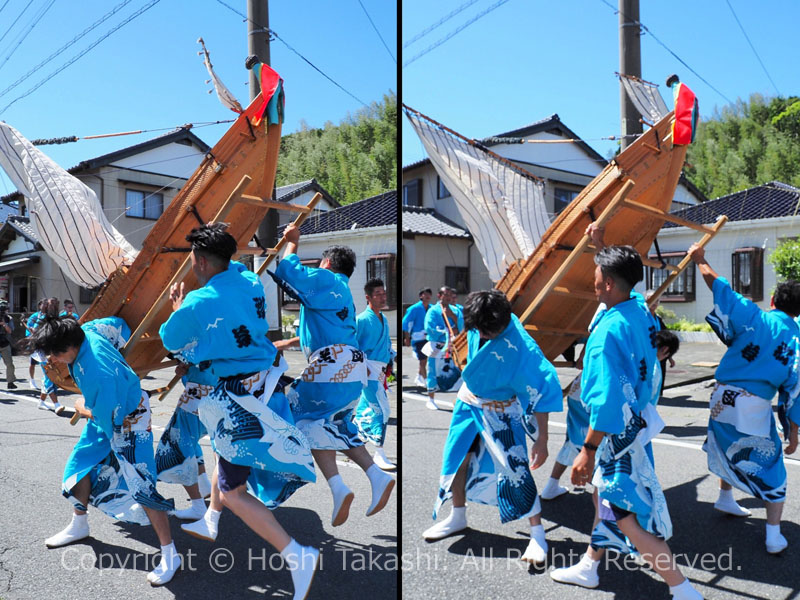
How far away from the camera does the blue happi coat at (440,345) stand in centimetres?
755

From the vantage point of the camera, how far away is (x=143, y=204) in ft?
12.7

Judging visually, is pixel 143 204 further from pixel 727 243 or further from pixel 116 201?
pixel 727 243

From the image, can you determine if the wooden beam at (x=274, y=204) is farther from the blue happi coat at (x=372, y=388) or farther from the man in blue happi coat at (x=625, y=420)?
the man in blue happi coat at (x=625, y=420)

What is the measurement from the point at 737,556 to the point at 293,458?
2284mm

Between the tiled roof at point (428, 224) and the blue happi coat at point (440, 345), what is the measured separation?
913 millimetres

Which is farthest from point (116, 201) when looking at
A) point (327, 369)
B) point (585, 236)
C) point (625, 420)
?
point (625, 420)

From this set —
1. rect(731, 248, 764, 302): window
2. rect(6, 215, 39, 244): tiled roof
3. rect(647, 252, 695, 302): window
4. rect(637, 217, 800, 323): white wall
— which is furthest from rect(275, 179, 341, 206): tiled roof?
rect(647, 252, 695, 302): window

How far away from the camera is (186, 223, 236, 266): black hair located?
8.65ft

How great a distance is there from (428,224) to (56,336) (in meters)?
5.90

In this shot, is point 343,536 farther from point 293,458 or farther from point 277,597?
point 293,458

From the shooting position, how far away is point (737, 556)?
3.09m

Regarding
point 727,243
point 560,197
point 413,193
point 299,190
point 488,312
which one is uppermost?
point 413,193

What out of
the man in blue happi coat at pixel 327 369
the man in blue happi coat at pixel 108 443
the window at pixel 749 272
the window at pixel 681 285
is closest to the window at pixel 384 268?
the man in blue happi coat at pixel 327 369

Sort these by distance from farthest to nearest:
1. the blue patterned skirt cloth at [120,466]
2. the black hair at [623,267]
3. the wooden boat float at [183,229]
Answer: the wooden boat float at [183,229]
the blue patterned skirt cloth at [120,466]
the black hair at [623,267]
